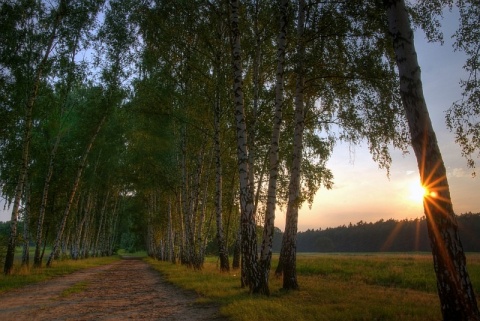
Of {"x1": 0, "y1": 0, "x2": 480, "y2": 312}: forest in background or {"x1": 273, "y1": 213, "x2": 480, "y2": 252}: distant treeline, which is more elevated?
{"x1": 0, "y1": 0, "x2": 480, "y2": 312}: forest in background

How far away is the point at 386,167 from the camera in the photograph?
38.0 feet

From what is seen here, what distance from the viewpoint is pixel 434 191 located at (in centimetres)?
631

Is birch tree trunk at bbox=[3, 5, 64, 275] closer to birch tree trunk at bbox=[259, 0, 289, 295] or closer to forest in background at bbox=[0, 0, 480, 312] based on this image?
forest in background at bbox=[0, 0, 480, 312]

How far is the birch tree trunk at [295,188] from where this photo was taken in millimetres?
12327

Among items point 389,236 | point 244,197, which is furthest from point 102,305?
Answer: point 389,236

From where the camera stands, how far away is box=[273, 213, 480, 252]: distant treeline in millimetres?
97125

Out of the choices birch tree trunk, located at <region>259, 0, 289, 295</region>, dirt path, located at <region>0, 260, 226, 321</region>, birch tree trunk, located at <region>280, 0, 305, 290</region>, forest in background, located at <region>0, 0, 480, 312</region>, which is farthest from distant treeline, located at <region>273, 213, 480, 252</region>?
dirt path, located at <region>0, 260, 226, 321</region>

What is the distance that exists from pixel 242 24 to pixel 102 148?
23.4 metres

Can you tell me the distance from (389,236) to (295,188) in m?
131

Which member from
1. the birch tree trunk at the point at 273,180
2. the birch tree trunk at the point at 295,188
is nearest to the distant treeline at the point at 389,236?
the birch tree trunk at the point at 295,188

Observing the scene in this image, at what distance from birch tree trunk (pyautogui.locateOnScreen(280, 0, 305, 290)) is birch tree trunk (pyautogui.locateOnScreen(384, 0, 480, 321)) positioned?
494 centimetres

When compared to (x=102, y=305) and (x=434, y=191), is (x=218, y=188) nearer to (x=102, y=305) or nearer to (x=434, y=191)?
(x=102, y=305)

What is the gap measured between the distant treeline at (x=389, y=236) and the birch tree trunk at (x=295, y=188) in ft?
322

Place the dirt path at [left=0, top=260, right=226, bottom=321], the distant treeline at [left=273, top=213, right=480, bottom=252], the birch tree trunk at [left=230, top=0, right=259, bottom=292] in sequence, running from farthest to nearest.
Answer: the distant treeline at [left=273, top=213, right=480, bottom=252] < the birch tree trunk at [left=230, top=0, right=259, bottom=292] < the dirt path at [left=0, top=260, right=226, bottom=321]
